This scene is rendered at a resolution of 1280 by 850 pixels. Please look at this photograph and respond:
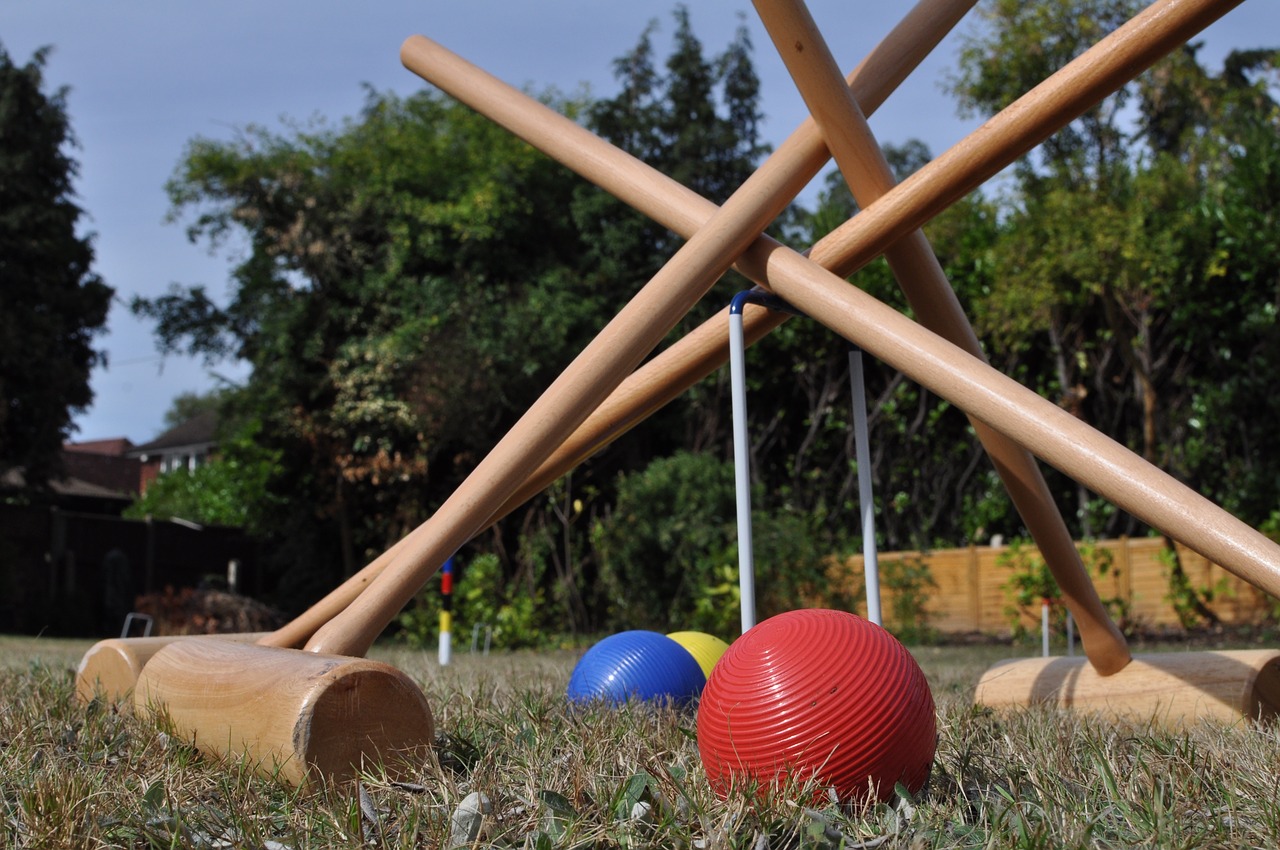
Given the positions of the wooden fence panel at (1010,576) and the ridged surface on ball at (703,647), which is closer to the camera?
the ridged surface on ball at (703,647)

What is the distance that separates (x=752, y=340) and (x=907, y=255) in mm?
532

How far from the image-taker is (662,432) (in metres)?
12.4

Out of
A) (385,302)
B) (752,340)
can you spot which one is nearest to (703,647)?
(752,340)

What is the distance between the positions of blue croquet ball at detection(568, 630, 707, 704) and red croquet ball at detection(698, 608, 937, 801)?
114 centimetres

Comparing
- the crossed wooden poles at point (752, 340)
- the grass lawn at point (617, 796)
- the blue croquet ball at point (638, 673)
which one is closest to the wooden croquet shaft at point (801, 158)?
the crossed wooden poles at point (752, 340)

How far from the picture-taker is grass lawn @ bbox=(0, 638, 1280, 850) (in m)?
1.81

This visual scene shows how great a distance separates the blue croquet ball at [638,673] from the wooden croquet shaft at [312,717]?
1.07 metres

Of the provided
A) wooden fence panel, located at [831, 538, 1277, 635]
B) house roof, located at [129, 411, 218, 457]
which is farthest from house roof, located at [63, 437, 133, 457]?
wooden fence panel, located at [831, 538, 1277, 635]

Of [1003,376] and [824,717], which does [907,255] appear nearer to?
[1003,376]

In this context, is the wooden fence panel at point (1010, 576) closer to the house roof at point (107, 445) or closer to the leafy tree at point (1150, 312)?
the leafy tree at point (1150, 312)

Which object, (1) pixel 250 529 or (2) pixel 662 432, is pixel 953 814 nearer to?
(2) pixel 662 432

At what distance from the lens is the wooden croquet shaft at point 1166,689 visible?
3.06 m

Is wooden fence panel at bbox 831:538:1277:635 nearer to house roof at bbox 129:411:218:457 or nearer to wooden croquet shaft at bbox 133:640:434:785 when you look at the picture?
wooden croquet shaft at bbox 133:640:434:785

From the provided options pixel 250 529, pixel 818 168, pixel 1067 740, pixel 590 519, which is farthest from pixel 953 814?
pixel 250 529
